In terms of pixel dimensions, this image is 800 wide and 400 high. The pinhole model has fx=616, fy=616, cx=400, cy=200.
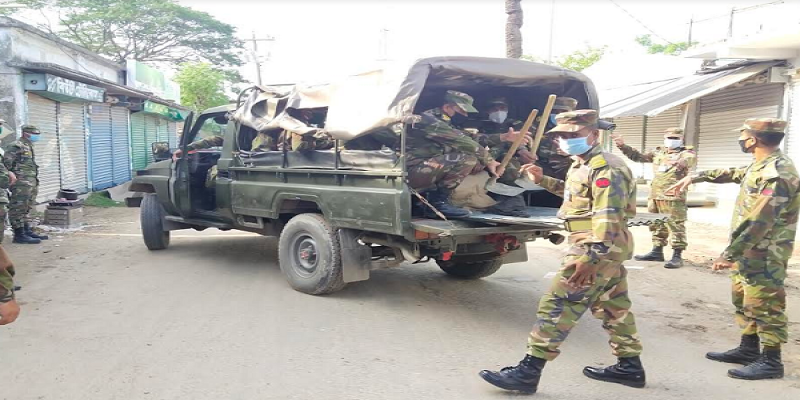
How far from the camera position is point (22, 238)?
27.7ft

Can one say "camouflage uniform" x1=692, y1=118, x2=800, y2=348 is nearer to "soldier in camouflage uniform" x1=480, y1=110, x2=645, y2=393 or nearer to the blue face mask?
"soldier in camouflage uniform" x1=480, y1=110, x2=645, y2=393

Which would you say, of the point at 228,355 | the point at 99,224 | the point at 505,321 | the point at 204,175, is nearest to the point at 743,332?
the point at 505,321

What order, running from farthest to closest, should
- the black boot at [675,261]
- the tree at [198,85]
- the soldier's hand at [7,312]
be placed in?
the tree at [198,85]
the black boot at [675,261]
the soldier's hand at [7,312]

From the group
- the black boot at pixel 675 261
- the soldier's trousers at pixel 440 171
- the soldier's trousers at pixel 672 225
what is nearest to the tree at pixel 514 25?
the soldier's trousers at pixel 672 225

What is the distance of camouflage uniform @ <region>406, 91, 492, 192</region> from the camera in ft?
16.1

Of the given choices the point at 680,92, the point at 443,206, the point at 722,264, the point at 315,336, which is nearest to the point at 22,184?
the point at 315,336

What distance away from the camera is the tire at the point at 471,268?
6.15 meters

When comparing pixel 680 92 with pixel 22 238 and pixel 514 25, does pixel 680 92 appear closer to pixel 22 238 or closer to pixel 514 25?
pixel 514 25

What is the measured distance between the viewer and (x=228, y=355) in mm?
4043

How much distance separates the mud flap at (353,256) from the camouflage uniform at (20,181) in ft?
18.1

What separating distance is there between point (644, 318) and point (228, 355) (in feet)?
11.0

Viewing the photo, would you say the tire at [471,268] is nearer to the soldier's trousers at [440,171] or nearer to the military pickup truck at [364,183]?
the military pickup truck at [364,183]

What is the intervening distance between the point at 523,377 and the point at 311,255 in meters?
2.66

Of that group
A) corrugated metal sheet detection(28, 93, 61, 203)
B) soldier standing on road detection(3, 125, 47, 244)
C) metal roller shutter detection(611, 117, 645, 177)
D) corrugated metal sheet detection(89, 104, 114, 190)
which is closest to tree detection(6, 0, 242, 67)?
corrugated metal sheet detection(89, 104, 114, 190)
